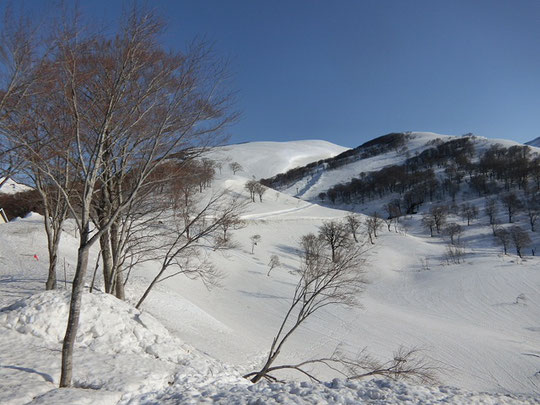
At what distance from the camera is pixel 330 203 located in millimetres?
115750

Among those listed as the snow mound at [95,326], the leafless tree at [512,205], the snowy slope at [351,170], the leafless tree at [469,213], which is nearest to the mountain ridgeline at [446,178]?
the snowy slope at [351,170]

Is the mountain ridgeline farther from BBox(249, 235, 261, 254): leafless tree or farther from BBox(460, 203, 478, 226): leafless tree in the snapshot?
BBox(249, 235, 261, 254): leafless tree

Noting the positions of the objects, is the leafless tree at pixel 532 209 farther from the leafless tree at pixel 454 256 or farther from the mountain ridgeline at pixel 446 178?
the leafless tree at pixel 454 256

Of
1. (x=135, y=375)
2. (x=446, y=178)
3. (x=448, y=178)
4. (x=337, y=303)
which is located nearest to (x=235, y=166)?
(x=337, y=303)

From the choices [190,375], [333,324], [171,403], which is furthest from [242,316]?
[171,403]

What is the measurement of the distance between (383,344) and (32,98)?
1822 cm

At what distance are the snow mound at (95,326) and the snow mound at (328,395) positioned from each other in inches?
66.2

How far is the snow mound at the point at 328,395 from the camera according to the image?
160 inches

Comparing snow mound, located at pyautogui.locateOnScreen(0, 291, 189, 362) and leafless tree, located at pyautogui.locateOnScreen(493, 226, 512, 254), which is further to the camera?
leafless tree, located at pyautogui.locateOnScreen(493, 226, 512, 254)

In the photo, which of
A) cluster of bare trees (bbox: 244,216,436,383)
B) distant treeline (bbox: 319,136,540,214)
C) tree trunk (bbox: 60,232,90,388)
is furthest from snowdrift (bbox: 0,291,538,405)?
distant treeline (bbox: 319,136,540,214)

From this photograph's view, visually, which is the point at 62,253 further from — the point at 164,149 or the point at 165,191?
the point at 164,149

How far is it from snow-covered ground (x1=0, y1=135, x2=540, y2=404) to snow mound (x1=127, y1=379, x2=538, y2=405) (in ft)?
0.09

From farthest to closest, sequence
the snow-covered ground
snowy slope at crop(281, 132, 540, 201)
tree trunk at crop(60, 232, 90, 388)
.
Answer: snowy slope at crop(281, 132, 540, 201)
the snow-covered ground
tree trunk at crop(60, 232, 90, 388)

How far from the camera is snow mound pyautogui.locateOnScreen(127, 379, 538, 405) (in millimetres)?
4066
